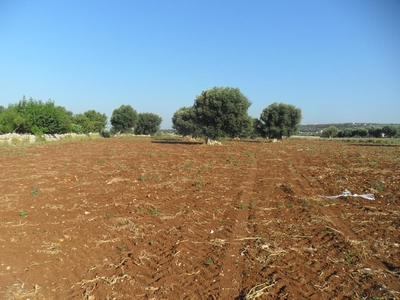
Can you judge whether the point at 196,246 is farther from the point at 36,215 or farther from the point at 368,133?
the point at 368,133

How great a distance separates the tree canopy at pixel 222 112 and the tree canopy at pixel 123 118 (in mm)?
44383

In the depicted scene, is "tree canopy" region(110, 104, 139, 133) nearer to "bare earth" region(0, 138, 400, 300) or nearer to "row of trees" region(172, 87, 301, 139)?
"row of trees" region(172, 87, 301, 139)

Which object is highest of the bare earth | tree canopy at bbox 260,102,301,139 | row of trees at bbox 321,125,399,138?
tree canopy at bbox 260,102,301,139

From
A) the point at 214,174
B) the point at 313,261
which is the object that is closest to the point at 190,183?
the point at 214,174

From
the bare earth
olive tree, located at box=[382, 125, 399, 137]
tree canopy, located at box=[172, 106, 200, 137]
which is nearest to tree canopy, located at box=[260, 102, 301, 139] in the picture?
tree canopy, located at box=[172, 106, 200, 137]

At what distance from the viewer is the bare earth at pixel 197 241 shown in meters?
4.37

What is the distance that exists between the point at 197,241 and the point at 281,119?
49.2 meters

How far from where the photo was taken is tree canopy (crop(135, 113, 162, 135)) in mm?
88250

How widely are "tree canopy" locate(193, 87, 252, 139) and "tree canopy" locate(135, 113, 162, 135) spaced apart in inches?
2064

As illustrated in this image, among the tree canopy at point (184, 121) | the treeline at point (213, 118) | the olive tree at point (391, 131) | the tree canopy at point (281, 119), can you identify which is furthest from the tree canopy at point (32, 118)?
the olive tree at point (391, 131)

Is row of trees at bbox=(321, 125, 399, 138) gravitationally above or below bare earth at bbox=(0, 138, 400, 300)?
above

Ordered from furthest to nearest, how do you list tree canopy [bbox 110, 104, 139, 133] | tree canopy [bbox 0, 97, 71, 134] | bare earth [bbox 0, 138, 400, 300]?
1. tree canopy [bbox 110, 104, 139, 133]
2. tree canopy [bbox 0, 97, 71, 134]
3. bare earth [bbox 0, 138, 400, 300]

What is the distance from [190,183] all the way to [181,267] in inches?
287

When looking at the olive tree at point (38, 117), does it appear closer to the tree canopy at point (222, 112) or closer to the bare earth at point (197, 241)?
the tree canopy at point (222, 112)
